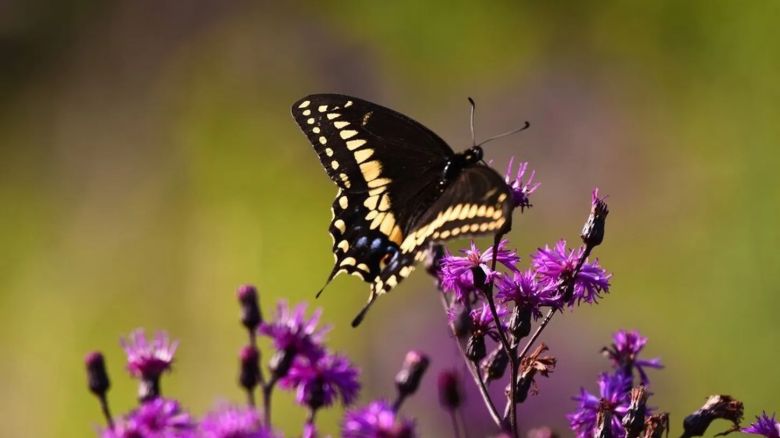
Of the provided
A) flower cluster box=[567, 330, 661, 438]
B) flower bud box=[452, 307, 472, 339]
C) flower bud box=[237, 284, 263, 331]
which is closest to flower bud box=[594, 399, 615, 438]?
flower cluster box=[567, 330, 661, 438]

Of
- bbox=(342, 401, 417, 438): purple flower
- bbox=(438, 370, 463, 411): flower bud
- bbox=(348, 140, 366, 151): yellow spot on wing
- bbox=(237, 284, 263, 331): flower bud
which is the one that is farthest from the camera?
bbox=(348, 140, 366, 151): yellow spot on wing

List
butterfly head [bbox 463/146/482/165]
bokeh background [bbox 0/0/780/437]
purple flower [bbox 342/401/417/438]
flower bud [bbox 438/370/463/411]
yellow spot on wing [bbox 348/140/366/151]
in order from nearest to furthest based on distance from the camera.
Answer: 1. purple flower [bbox 342/401/417/438]
2. flower bud [bbox 438/370/463/411]
3. butterfly head [bbox 463/146/482/165]
4. yellow spot on wing [bbox 348/140/366/151]
5. bokeh background [bbox 0/0/780/437]

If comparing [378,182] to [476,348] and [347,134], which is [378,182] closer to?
[347,134]

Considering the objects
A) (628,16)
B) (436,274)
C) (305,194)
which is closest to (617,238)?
(628,16)

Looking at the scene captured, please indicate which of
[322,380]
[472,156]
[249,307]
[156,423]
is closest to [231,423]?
[156,423]

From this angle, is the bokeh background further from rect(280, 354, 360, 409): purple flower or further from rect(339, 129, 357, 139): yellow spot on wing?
rect(280, 354, 360, 409): purple flower
